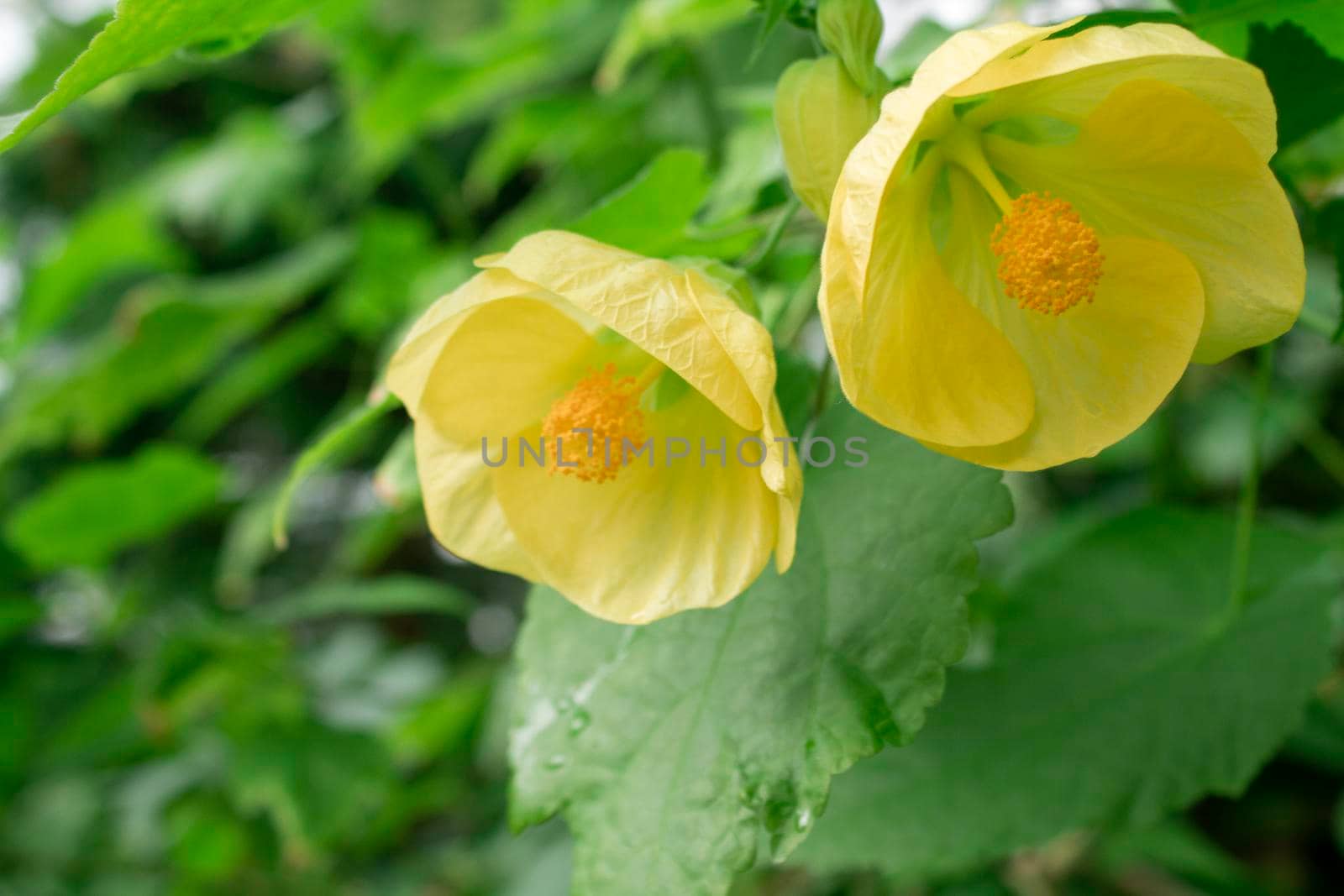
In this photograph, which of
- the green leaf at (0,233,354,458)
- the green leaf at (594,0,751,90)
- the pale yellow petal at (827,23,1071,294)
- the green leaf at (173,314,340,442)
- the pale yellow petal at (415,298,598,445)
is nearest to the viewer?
the pale yellow petal at (827,23,1071,294)

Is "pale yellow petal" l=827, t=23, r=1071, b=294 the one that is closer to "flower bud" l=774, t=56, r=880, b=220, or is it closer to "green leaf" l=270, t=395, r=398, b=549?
"flower bud" l=774, t=56, r=880, b=220

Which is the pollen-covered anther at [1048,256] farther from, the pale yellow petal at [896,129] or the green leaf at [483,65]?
the green leaf at [483,65]

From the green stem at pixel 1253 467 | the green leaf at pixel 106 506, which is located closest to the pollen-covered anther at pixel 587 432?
the green stem at pixel 1253 467

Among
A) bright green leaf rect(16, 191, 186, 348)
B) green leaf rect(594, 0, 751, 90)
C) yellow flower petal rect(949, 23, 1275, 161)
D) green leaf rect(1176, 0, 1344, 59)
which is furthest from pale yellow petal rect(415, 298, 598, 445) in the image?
bright green leaf rect(16, 191, 186, 348)

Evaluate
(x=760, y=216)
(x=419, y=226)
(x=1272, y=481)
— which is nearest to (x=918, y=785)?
(x=760, y=216)

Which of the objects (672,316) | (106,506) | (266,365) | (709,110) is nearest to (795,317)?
(672,316)

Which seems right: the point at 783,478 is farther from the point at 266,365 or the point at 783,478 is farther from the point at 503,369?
the point at 266,365
